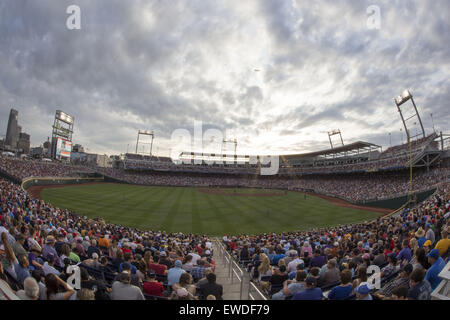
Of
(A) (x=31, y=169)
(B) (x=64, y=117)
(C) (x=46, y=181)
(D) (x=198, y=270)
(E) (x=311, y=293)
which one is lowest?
(C) (x=46, y=181)

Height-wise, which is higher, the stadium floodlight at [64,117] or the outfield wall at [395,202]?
the stadium floodlight at [64,117]

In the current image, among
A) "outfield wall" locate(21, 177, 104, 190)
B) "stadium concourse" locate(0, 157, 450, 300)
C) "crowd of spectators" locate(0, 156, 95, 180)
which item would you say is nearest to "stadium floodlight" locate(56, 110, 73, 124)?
"crowd of spectators" locate(0, 156, 95, 180)

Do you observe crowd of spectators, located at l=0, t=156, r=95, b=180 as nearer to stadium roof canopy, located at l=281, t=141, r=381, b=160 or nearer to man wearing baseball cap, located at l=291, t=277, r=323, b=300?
man wearing baseball cap, located at l=291, t=277, r=323, b=300

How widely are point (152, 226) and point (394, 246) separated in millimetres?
17870

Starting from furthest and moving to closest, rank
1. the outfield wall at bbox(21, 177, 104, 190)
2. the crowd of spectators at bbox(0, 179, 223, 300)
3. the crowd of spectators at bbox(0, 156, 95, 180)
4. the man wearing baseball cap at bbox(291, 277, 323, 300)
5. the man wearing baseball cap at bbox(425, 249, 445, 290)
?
1. the crowd of spectators at bbox(0, 156, 95, 180)
2. the outfield wall at bbox(21, 177, 104, 190)
3. the man wearing baseball cap at bbox(425, 249, 445, 290)
4. the man wearing baseball cap at bbox(291, 277, 323, 300)
5. the crowd of spectators at bbox(0, 179, 223, 300)

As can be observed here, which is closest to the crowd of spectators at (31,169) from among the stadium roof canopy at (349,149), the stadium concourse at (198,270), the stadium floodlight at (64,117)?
the stadium floodlight at (64,117)

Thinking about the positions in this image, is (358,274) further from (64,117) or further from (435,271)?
(64,117)

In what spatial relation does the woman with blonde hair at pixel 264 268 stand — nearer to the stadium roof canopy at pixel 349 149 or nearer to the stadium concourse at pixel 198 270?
the stadium concourse at pixel 198 270

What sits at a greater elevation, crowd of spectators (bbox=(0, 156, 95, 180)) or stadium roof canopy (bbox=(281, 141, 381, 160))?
stadium roof canopy (bbox=(281, 141, 381, 160))

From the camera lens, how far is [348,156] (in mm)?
63000

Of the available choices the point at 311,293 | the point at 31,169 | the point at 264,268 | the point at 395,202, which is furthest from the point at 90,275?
the point at 31,169

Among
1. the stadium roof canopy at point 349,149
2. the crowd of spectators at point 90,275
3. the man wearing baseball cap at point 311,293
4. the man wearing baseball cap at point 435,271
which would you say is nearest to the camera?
the crowd of spectators at point 90,275

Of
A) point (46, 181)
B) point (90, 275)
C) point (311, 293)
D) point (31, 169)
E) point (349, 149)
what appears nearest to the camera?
point (311, 293)
